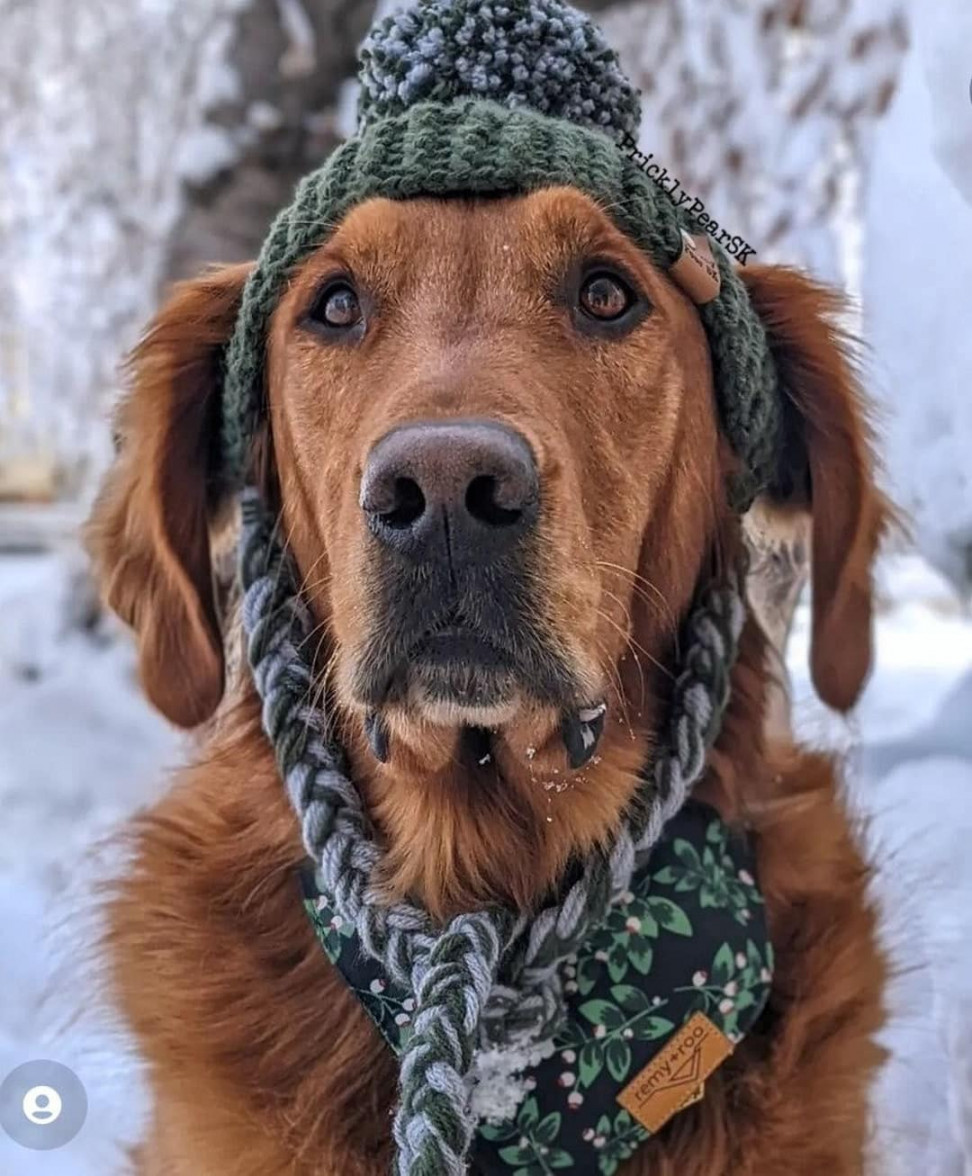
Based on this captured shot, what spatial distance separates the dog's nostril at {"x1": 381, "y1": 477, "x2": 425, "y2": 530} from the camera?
121cm

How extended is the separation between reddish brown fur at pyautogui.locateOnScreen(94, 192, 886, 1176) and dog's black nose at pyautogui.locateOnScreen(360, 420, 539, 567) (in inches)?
2.7

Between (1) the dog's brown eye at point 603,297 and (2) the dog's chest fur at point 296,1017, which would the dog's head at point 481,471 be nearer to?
(1) the dog's brown eye at point 603,297

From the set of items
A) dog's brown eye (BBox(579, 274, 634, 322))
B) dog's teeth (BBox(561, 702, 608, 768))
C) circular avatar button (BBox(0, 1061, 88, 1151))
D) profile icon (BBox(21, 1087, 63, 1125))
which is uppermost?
dog's brown eye (BBox(579, 274, 634, 322))

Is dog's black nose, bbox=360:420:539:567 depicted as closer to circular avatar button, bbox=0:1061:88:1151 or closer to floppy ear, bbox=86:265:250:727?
floppy ear, bbox=86:265:250:727

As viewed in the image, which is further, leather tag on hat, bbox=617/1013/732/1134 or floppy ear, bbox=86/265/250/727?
floppy ear, bbox=86/265/250/727

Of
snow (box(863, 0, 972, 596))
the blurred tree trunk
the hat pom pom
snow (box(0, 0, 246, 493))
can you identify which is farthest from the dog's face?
snow (box(0, 0, 246, 493))

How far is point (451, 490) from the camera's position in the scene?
1.19m

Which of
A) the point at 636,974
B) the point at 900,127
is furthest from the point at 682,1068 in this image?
the point at 900,127

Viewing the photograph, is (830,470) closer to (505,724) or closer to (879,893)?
(879,893)

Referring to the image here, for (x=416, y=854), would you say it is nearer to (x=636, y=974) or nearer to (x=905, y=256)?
(x=636, y=974)

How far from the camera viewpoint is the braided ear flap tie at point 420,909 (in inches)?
50.3

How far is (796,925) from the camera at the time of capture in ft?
5.64

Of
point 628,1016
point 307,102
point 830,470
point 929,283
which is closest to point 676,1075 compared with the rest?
point 628,1016

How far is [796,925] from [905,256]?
1.21 m
